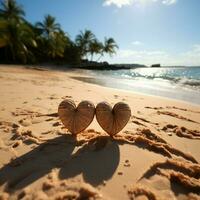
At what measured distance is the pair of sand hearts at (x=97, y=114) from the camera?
323 cm

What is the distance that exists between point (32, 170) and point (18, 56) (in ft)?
116

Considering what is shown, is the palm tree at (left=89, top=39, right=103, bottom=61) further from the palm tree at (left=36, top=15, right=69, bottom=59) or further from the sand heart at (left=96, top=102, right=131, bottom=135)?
the sand heart at (left=96, top=102, right=131, bottom=135)

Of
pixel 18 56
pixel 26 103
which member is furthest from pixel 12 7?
pixel 26 103

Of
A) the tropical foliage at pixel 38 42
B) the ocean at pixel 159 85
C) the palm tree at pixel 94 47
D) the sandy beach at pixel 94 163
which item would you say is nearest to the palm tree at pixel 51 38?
the tropical foliage at pixel 38 42

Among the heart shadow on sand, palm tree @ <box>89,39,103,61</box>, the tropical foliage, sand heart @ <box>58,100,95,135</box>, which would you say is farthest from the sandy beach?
palm tree @ <box>89,39,103,61</box>

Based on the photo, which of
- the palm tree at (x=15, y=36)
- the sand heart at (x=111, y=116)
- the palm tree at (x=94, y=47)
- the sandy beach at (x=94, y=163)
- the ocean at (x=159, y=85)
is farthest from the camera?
the palm tree at (x=94, y=47)

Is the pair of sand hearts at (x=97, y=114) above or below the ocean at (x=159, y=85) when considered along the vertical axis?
above

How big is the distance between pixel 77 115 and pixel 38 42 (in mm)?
43001

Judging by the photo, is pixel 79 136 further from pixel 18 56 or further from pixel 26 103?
pixel 18 56

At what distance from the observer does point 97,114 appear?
3283mm

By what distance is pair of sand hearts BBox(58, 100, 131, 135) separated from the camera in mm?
3232

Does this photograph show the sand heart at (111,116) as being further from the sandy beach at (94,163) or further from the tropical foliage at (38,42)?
the tropical foliage at (38,42)

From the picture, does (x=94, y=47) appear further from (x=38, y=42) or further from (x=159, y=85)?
(x=159, y=85)

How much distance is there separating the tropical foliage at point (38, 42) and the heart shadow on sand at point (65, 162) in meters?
29.3
